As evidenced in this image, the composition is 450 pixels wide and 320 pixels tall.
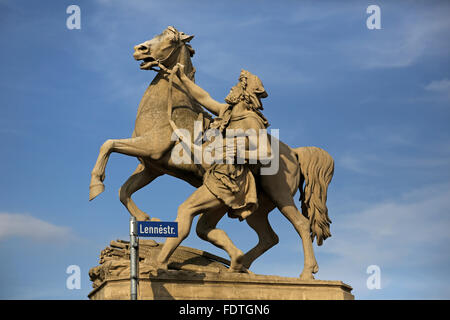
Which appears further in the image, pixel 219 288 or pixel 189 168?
pixel 189 168

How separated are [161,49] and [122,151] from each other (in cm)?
180

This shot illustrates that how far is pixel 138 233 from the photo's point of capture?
9.45 metres

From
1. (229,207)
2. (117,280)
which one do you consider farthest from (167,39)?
(117,280)

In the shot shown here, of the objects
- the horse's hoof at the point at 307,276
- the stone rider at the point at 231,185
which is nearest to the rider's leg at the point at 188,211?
the stone rider at the point at 231,185

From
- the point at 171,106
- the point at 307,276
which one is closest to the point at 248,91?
the point at 171,106

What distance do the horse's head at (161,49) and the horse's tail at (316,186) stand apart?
2419mm

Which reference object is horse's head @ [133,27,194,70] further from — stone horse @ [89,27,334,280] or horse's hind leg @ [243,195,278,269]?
horse's hind leg @ [243,195,278,269]

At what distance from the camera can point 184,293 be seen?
1137 centimetres

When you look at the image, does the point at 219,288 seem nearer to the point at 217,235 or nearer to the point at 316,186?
the point at 217,235

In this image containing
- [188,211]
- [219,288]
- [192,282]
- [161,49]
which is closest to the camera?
[192,282]

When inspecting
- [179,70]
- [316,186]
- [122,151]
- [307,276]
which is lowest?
[307,276]

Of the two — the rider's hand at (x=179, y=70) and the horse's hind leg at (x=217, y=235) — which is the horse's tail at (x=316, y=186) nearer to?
the horse's hind leg at (x=217, y=235)
